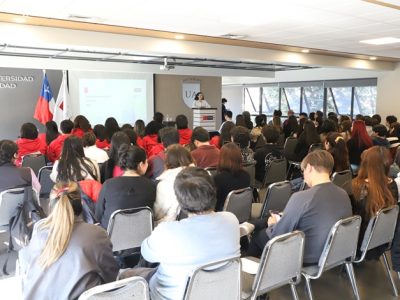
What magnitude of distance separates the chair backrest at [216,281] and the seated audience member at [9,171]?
2.50 meters

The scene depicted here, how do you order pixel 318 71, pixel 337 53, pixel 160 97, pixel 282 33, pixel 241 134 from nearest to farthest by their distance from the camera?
pixel 241 134 < pixel 282 33 < pixel 337 53 < pixel 160 97 < pixel 318 71

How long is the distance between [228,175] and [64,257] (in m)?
2.08

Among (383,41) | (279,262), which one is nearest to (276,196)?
(279,262)

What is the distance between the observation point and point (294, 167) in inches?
252

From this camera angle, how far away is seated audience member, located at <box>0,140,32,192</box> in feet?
11.8

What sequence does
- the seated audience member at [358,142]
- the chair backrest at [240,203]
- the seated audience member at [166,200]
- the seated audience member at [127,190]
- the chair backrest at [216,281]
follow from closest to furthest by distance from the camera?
the chair backrest at [216,281], the seated audience member at [127,190], the seated audience member at [166,200], the chair backrest at [240,203], the seated audience member at [358,142]

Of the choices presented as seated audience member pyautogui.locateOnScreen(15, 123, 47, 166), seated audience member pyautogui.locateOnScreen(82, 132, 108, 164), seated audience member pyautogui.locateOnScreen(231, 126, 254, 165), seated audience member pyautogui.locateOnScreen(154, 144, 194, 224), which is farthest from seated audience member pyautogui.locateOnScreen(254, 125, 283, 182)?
seated audience member pyautogui.locateOnScreen(15, 123, 47, 166)

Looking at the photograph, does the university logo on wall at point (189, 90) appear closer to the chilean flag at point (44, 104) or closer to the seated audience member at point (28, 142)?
the chilean flag at point (44, 104)

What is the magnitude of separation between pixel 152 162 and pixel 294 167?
10.00 feet

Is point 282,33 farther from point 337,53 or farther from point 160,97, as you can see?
point 160,97

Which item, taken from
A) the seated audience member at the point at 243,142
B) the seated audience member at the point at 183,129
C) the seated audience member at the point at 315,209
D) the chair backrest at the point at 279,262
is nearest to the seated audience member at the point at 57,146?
the seated audience member at the point at 183,129

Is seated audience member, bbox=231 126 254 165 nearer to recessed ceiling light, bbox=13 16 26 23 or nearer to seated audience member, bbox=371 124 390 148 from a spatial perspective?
seated audience member, bbox=371 124 390 148

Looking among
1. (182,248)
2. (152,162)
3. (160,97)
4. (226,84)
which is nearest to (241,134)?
(152,162)

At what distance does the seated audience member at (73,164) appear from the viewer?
11.7 feet
